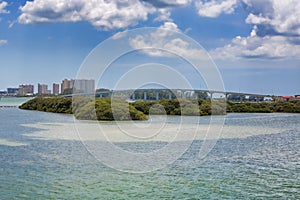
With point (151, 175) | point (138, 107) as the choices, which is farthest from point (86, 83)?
point (138, 107)

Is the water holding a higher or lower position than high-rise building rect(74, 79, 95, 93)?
lower

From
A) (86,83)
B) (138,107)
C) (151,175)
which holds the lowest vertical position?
(151,175)

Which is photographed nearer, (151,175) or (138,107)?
(151,175)

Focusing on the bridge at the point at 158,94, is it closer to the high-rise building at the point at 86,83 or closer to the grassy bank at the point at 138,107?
the grassy bank at the point at 138,107

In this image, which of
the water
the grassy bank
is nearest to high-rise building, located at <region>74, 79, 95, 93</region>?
the water

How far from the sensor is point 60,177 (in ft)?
35.1

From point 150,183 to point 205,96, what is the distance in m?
38.6

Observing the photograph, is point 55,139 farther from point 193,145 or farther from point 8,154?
point 193,145

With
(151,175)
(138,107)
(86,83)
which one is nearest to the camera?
(151,175)

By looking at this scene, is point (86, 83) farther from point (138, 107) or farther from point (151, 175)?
point (138, 107)

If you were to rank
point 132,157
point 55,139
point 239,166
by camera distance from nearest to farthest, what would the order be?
point 239,166, point 132,157, point 55,139

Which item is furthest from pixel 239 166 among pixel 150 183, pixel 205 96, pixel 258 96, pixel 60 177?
pixel 258 96

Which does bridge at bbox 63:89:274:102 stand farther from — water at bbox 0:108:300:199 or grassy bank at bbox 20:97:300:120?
water at bbox 0:108:300:199

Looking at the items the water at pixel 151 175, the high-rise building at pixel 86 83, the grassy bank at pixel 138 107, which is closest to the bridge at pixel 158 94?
the grassy bank at pixel 138 107
